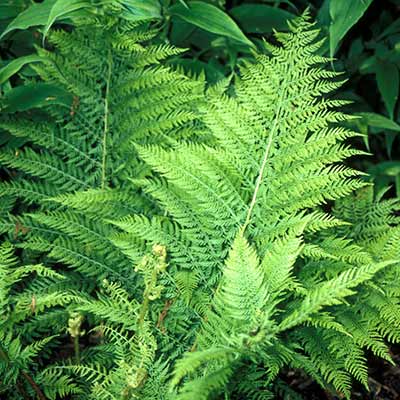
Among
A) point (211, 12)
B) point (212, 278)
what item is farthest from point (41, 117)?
point (212, 278)

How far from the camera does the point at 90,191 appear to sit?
67.1 inches

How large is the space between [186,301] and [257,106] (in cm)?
60

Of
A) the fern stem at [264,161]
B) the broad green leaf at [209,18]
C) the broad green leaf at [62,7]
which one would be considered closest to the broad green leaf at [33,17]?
the broad green leaf at [62,7]

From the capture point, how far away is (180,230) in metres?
1.66

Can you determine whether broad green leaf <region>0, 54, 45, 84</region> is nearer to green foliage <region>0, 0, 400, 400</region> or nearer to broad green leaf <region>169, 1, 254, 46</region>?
green foliage <region>0, 0, 400, 400</region>

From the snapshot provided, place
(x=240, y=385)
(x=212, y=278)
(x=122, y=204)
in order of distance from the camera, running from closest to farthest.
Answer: (x=240, y=385) < (x=212, y=278) < (x=122, y=204)

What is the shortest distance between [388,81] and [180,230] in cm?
127

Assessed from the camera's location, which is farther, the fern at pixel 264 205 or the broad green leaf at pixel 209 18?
the broad green leaf at pixel 209 18

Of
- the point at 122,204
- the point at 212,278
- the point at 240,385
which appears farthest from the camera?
the point at 122,204

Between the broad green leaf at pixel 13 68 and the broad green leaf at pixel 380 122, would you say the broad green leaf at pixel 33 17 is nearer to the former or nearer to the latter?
the broad green leaf at pixel 13 68

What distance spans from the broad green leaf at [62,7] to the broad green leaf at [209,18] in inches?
16.8

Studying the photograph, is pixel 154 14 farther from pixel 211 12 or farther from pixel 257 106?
pixel 257 106

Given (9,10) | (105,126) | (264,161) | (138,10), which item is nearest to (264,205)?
(264,161)

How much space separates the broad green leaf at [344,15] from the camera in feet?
6.55
